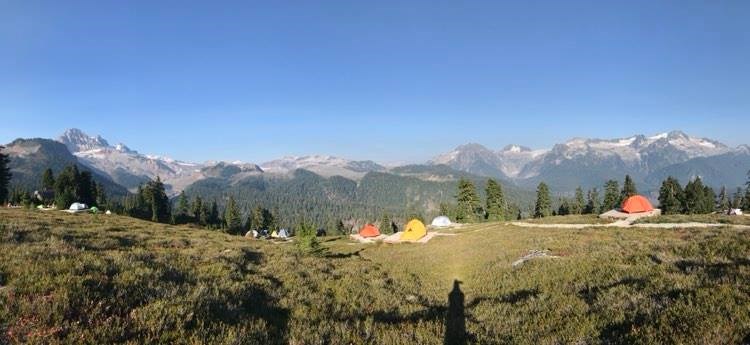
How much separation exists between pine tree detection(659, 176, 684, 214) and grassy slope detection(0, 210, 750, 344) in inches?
3754

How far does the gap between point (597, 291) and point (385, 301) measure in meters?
6.09

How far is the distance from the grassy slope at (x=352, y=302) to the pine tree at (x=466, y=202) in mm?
80708

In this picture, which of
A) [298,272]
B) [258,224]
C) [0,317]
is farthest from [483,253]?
[258,224]

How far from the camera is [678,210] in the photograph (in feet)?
313

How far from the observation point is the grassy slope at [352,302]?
7.40m

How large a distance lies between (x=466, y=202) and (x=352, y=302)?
8845 centimetres

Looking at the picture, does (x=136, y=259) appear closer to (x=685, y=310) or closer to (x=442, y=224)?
(x=685, y=310)

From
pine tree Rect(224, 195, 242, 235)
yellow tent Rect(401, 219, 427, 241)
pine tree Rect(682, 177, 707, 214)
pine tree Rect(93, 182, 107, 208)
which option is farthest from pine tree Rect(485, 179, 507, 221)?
pine tree Rect(93, 182, 107, 208)

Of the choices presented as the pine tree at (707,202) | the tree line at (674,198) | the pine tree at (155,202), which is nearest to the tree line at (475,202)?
the tree line at (674,198)

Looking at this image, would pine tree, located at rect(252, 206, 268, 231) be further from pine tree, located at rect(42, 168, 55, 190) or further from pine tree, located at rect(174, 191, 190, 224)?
pine tree, located at rect(42, 168, 55, 190)

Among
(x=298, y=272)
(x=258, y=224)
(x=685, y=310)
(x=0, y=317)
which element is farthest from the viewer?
(x=258, y=224)

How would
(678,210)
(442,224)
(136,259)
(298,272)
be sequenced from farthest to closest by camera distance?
(678,210), (442,224), (298,272), (136,259)

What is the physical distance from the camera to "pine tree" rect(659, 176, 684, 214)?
93875mm

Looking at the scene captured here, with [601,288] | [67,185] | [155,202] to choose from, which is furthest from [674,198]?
Answer: [67,185]
